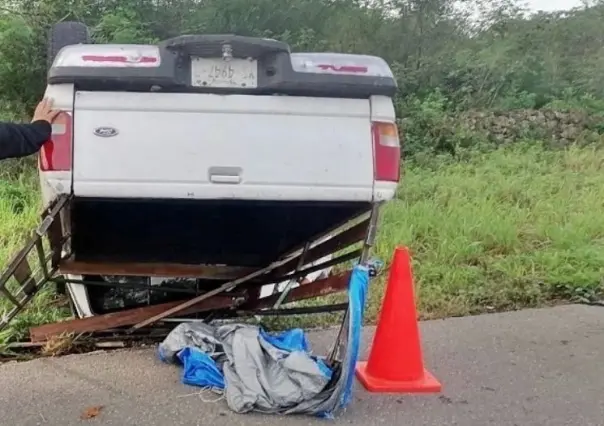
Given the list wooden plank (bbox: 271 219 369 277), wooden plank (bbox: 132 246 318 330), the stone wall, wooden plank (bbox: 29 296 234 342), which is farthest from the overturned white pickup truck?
the stone wall

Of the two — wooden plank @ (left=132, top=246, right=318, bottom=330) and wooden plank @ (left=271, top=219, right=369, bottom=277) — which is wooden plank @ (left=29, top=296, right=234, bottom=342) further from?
wooden plank @ (left=271, top=219, right=369, bottom=277)

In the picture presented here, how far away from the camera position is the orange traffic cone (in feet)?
13.8

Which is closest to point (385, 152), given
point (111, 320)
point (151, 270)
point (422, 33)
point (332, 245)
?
point (332, 245)

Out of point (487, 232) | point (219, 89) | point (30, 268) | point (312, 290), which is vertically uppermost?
point (219, 89)

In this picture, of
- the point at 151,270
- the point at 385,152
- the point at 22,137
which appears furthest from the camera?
the point at 151,270

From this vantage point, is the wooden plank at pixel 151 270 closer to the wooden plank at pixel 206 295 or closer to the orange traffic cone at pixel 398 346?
the wooden plank at pixel 206 295

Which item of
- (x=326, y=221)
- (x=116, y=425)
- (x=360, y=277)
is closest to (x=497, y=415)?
(x=360, y=277)

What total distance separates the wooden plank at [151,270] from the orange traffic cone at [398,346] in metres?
1.03

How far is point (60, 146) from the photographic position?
3623mm

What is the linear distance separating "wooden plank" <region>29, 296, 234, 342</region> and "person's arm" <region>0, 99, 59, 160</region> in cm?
140

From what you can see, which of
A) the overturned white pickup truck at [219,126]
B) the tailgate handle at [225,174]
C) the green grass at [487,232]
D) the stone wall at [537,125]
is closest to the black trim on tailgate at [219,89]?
the overturned white pickup truck at [219,126]

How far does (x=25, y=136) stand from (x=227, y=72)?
98 centimetres

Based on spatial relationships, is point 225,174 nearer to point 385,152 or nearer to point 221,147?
point 221,147

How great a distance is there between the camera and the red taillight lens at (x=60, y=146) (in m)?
3.62
